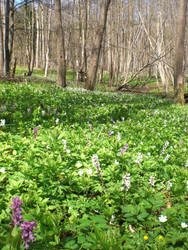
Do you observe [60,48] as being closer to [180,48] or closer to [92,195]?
[180,48]

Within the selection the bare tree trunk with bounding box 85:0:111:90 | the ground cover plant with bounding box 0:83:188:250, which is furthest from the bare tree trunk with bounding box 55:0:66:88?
the ground cover plant with bounding box 0:83:188:250

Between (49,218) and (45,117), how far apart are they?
330cm

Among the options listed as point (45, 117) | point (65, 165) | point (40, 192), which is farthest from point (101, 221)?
point (45, 117)

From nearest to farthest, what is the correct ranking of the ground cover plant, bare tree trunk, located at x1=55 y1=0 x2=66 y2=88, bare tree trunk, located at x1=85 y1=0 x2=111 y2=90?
the ground cover plant → bare tree trunk, located at x1=55 y1=0 x2=66 y2=88 → bare tree trunk, located at x1=85 y1=0 x2=111 y2=90

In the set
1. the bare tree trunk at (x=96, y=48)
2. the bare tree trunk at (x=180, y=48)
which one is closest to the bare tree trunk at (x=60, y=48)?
the bare tree trunk at (x=96, y=48)

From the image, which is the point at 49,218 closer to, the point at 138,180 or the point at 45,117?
the point at 138,180

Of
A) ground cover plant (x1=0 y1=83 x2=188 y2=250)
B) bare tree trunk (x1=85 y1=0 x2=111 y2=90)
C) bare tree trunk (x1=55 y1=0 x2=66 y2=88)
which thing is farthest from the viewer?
bare tree trunk (x1=85 y1=0 x2=111 y2=90)

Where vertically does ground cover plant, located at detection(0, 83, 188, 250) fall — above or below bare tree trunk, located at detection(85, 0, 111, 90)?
below

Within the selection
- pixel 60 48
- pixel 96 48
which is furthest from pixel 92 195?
pixel 96 48

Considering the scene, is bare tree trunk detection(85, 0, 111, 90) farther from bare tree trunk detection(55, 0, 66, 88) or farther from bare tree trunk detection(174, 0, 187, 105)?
bare tree trunk detection(174, 0, 187, 105)

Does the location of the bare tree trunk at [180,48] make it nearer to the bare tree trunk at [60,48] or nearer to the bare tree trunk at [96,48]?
the bare tree trunk at [96,48]

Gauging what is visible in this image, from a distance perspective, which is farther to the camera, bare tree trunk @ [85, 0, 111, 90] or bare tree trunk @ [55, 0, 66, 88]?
bare tree trunk @ [85, 0, 111, 90]

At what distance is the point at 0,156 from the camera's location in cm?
256

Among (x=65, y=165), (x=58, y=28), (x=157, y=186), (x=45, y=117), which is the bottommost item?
(x=157, y=186)
